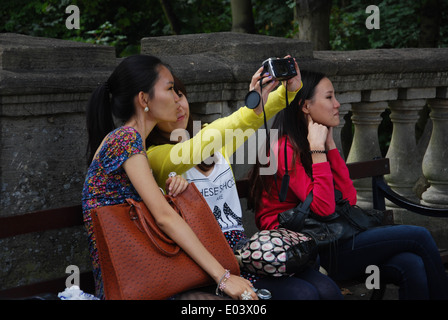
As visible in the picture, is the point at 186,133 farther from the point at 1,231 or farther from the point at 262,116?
the point at 1,231

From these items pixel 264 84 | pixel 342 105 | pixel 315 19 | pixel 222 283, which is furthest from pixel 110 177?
pixel 315 19

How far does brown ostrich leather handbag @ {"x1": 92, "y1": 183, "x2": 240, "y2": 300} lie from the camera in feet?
8.81

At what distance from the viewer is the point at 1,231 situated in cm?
281

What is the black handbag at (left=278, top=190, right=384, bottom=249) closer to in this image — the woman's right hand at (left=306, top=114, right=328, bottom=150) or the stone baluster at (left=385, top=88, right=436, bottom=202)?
the woman's right hand at (left=306, top=114, right=328, bottom=150)

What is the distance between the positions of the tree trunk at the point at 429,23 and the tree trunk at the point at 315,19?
7.80ft

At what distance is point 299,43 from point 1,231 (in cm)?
207

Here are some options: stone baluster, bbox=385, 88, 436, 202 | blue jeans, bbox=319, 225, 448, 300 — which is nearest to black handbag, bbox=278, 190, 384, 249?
blue jeans, bbox=319, 225, 448, 300

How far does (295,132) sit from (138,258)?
1278mm

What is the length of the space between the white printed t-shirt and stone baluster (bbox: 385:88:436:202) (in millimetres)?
1817

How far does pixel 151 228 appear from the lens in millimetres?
2799

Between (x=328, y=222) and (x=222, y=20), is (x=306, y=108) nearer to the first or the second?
(x=328, y=222)

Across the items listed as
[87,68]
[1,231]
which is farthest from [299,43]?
[1,231]
